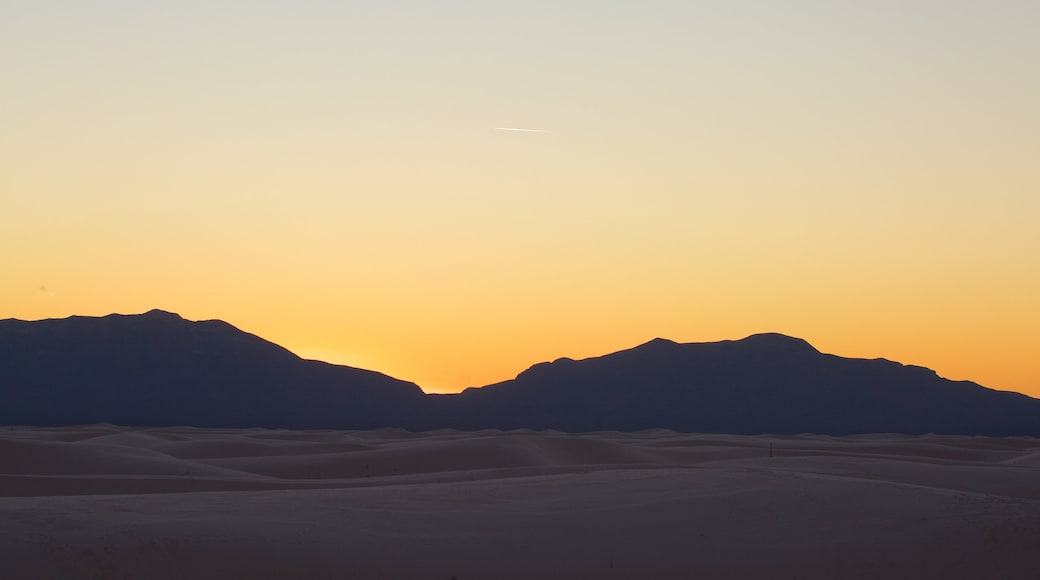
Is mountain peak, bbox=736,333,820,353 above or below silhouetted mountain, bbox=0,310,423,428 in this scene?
above

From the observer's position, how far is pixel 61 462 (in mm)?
30594

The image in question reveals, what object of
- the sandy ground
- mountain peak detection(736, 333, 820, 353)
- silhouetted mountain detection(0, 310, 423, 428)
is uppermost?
mountain peak detection(736, 333, 820, 353)

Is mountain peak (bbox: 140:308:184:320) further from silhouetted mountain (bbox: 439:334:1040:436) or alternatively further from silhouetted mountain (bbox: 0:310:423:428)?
silhouetted mountain (bbox: 439:334:1040:436)

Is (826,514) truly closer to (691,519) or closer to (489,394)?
(691,519)

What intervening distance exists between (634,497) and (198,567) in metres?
6.34

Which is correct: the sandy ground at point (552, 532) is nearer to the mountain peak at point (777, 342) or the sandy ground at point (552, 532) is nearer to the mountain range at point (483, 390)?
the mountain range at point (483, 390)

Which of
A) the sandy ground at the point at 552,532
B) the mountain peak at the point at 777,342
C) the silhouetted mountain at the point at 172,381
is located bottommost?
the sandy ground at the point at 552,532

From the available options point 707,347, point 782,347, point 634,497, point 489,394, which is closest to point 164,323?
point 489,394

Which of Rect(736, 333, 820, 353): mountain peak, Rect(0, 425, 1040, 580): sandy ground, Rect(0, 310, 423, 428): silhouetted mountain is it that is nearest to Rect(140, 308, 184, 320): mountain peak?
Rect(0, 310, 423, 428): silhouetted mountain

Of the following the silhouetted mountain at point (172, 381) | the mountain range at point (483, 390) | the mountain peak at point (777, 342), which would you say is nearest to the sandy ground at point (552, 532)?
the mountain range at point (483, 390)

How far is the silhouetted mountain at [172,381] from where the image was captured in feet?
368

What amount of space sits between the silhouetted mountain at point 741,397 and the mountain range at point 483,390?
15 centimetres

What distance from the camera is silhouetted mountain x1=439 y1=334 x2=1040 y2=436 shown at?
11100 cm

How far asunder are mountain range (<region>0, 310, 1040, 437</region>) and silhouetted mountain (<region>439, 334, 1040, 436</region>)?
0.15 m
